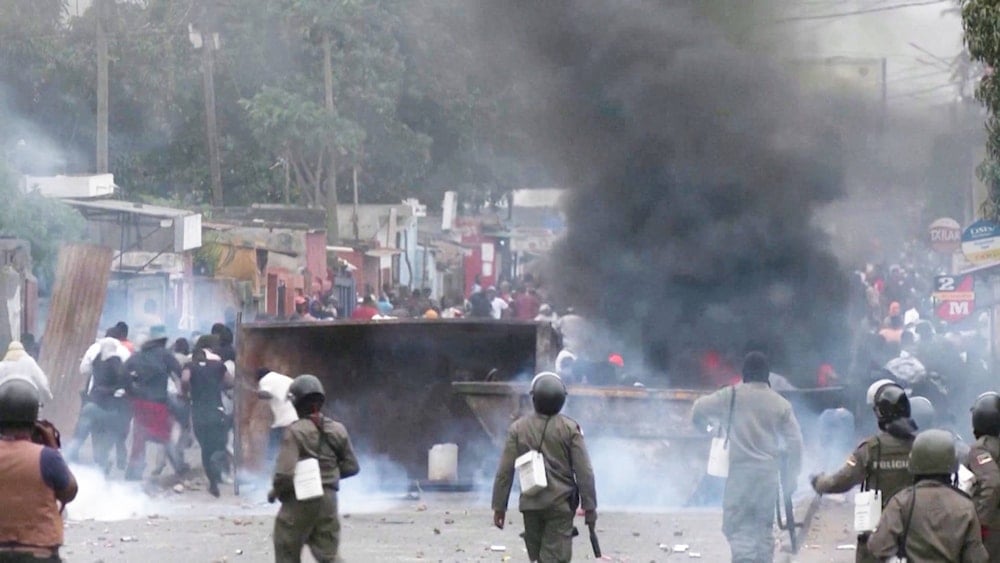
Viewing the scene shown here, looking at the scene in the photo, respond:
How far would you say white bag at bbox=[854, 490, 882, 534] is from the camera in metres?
7.15

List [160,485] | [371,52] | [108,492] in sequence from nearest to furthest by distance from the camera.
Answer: [108,492]
[160,485]
[371,52]

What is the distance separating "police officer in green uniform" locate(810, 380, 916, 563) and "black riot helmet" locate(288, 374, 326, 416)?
2.64 meters

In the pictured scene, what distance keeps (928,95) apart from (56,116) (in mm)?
22397

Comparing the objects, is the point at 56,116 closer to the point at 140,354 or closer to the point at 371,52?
the point at 371,52

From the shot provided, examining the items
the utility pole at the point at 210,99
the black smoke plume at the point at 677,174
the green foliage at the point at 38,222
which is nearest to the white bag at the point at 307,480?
the black smoke plume at the point at 677,174

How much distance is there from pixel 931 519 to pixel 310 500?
3.51m

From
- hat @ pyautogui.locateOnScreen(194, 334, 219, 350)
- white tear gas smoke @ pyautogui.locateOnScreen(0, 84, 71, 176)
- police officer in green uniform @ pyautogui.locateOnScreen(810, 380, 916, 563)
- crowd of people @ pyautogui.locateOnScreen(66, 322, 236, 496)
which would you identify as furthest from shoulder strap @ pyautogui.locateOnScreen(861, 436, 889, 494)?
white tear gas smoke @ pyautogui.locateOnScreen(0, 84, 71, 176)

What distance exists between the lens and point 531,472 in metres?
8.48

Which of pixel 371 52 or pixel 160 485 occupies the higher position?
pixel 371 52

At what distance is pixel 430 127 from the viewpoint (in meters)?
42.6

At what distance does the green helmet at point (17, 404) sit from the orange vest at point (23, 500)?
0.49 ft

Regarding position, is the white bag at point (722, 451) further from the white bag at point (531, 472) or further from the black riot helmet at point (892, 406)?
the black riot helmet at point (892, 406)

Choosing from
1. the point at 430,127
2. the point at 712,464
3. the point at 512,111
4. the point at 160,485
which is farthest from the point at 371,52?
the point at 712,464

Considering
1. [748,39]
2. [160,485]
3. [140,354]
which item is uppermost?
[748,39]
